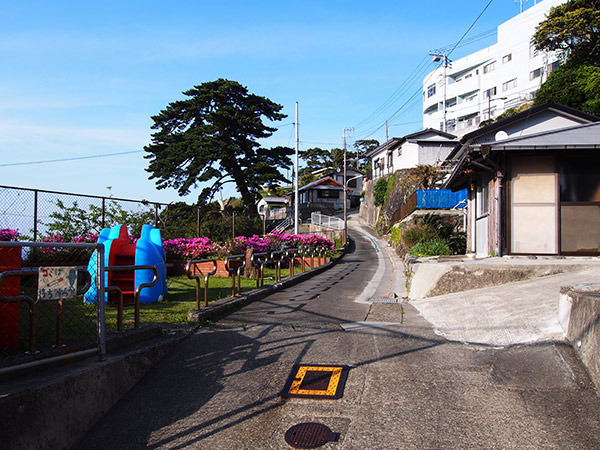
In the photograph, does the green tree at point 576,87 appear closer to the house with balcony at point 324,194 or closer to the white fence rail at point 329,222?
the white fence rail at point 329,222

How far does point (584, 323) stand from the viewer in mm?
5066

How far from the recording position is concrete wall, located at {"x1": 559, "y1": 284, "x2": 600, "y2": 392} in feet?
15.0

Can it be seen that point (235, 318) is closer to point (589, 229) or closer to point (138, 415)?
point (138, 415)

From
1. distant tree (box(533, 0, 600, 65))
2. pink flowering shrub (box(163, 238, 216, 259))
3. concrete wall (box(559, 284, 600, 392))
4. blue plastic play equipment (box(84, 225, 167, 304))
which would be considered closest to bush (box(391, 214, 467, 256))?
pink flowering shrub (box(163, 238, 216, 259))

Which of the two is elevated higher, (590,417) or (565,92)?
(565,92)

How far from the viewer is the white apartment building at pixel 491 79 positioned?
47.4 m

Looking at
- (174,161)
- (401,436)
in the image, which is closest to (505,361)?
(401,436)

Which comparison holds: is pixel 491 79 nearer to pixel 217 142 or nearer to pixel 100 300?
pixel 217 142

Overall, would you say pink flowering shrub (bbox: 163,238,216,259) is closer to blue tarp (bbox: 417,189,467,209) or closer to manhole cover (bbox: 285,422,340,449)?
manhole cover (bbox: 285,422,340,449)

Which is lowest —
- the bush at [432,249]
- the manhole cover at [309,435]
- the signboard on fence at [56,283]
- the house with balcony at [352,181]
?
the manhole cover at [309,435]

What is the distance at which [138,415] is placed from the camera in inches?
176

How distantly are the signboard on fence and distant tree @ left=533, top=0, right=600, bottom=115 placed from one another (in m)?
32.1

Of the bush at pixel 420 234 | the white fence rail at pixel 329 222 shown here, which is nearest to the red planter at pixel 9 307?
the bush at pixel 420 234

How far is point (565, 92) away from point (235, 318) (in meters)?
31.5
